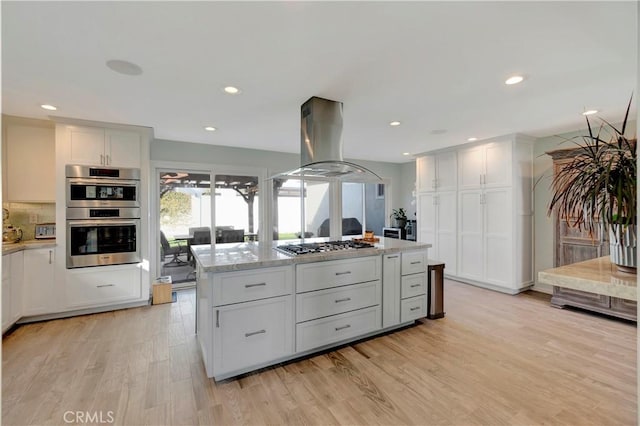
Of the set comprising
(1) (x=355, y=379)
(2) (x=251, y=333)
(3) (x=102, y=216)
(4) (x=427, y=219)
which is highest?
(3) (x=102, y=216)

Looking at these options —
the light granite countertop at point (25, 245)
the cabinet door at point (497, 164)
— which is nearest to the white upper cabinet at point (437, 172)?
the cabinet door at point (497, 164)

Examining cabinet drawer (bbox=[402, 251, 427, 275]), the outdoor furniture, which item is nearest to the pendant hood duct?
cabinet drawer (bbox=[402, 251, 427, 275])

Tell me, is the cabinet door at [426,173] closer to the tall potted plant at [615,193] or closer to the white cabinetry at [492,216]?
the white cabinetry at [492,216]

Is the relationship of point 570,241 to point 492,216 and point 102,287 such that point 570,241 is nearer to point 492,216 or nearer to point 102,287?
point 492,216

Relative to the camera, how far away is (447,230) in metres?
5.20

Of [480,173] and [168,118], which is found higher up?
[168,118]

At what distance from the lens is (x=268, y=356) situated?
2.44 m

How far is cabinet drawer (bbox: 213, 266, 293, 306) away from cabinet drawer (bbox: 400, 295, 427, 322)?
1323mm

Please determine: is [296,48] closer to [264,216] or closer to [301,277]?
[301,277]

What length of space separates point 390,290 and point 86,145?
3.80 metres

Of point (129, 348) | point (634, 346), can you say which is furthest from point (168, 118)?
point (634, 346)

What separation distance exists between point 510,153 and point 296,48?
141 inches

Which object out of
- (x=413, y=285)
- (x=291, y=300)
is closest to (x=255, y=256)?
(x=291, y=300)

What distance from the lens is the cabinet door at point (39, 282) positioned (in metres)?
3.37
